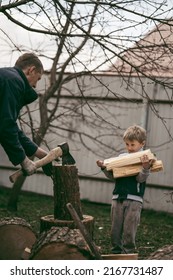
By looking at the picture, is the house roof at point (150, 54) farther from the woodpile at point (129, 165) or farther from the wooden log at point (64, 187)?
the wooden log at point (64, 187)

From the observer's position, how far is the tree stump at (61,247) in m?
4.52

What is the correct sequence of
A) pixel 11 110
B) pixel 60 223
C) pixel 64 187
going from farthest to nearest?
pixel 64 187, pixel 60 223, pixel 11 110

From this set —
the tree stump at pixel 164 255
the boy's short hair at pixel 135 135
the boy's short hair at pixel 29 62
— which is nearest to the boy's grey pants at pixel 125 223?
the boy's short hair at pixel 135 135

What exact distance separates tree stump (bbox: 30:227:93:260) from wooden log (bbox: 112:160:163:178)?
0.97m

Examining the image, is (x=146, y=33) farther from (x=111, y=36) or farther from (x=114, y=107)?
(x=114, y=107)

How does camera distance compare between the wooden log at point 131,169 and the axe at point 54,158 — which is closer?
the axe at point 54,158

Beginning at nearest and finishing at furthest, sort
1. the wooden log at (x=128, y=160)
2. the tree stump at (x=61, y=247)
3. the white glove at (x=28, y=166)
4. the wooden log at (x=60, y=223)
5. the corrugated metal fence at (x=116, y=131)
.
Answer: the tree stump at (x=61, y=247), the white glove at (x=28, y=166), the wooden log at (x=60, y=223), the wooden log at (x=128, y=160), the corrugated metal fence at (x=116, y=131)

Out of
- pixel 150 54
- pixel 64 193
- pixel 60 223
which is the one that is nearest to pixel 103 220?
pixel 150 54

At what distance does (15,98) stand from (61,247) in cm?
128

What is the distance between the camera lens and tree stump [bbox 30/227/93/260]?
452 centimetres

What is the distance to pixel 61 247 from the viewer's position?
4559mm

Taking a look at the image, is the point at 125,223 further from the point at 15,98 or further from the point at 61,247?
the point at 15,98

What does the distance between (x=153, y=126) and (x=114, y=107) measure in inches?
38.8

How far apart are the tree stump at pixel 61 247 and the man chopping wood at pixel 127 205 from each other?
97 centimetres
